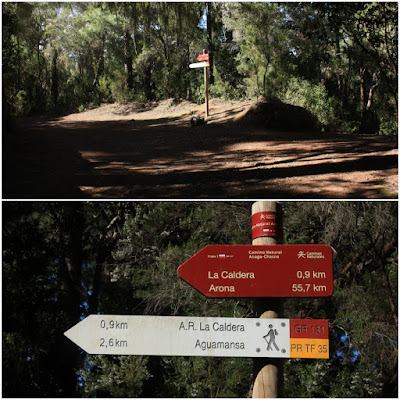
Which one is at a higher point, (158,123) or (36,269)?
(158,123)

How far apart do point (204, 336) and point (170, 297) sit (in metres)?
6.30

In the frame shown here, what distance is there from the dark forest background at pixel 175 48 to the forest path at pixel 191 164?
1342 millimetres

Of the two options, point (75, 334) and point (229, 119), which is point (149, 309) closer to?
point (229, 119)

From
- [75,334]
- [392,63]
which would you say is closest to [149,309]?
[75,334]

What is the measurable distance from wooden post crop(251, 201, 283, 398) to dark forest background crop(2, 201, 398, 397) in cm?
562

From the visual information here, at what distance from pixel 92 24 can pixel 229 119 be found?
3709mm

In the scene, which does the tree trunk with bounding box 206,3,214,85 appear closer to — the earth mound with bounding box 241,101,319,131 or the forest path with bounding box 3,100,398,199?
the earth mound with bounding box 241,101,319,131

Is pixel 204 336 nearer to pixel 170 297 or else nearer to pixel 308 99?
pixel 170 297

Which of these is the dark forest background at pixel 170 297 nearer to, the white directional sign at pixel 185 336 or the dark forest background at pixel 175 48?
the dark forest background at pixel 175 48

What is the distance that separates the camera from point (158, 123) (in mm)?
10625

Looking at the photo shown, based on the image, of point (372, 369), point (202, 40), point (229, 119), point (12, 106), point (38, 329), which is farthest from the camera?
point (202, 40)

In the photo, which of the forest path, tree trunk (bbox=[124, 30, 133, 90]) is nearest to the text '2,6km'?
the forest path

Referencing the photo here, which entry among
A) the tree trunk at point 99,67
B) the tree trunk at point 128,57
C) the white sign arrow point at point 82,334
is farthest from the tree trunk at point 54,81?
the white sign arrow point at point 82,334

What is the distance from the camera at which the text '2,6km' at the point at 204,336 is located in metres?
2.73
